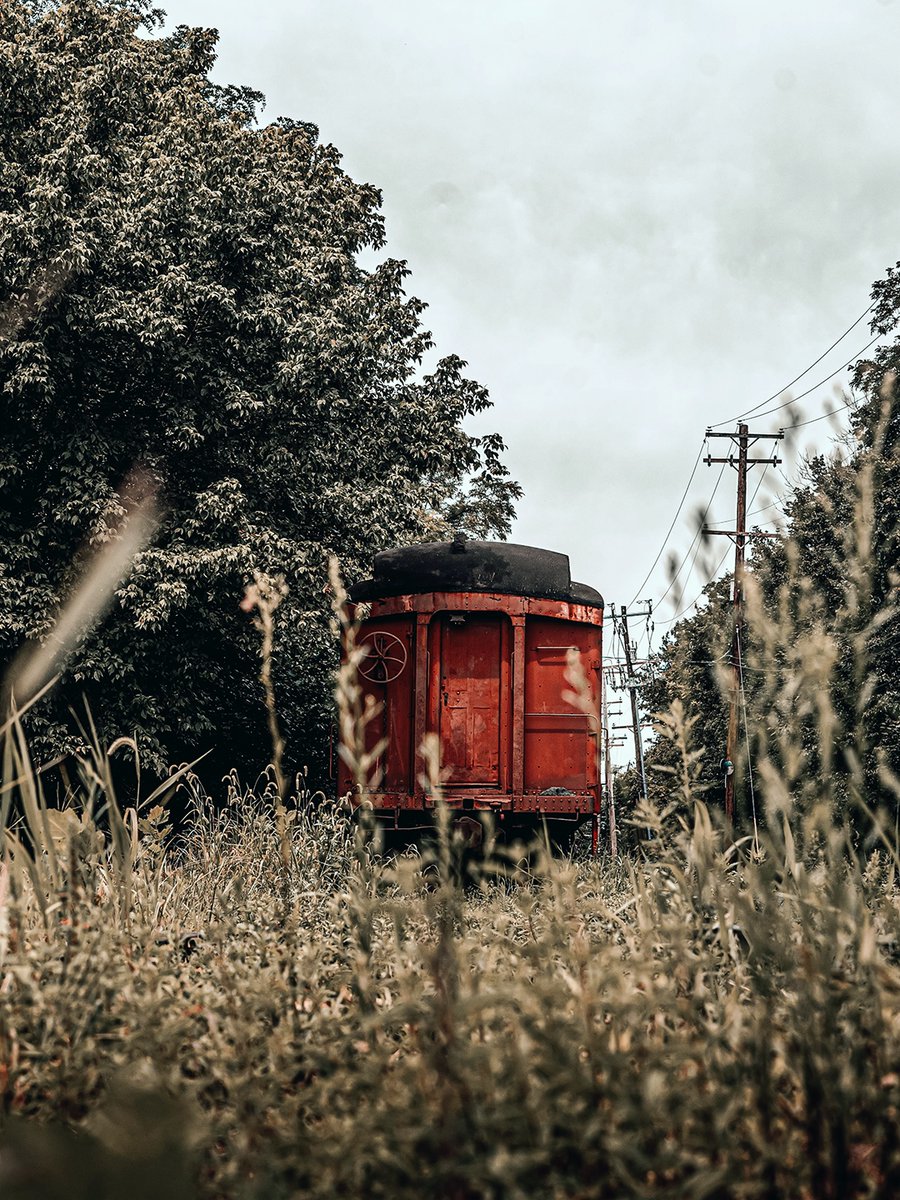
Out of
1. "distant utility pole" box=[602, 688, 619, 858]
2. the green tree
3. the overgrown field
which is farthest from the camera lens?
the green tree

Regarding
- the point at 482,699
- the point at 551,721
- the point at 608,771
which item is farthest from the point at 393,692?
the point at 608,771

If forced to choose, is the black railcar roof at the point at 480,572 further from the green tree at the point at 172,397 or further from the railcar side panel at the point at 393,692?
the green tree at the point at 172,397

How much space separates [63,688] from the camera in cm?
1490

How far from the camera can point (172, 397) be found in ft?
52.8

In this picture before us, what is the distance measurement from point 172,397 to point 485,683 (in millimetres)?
8070

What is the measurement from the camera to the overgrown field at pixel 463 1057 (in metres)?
1.43

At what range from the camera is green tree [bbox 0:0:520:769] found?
14625mm

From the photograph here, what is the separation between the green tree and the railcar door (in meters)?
4.94

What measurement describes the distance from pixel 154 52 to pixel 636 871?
18.2 metres

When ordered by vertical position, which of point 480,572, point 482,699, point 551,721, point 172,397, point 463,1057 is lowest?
point 463,1057

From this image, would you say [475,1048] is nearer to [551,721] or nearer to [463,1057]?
[463,1057]

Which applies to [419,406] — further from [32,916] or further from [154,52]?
[32,916]

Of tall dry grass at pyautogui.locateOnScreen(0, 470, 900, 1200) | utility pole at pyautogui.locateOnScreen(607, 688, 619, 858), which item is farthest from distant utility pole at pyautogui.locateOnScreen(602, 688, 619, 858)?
tall dry grass at pyautogui.locateOnScreen(0, 470, 900, 1200)

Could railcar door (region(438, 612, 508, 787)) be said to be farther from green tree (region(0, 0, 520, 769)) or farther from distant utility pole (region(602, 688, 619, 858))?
green tree (region(0, 0, 520, 769))
